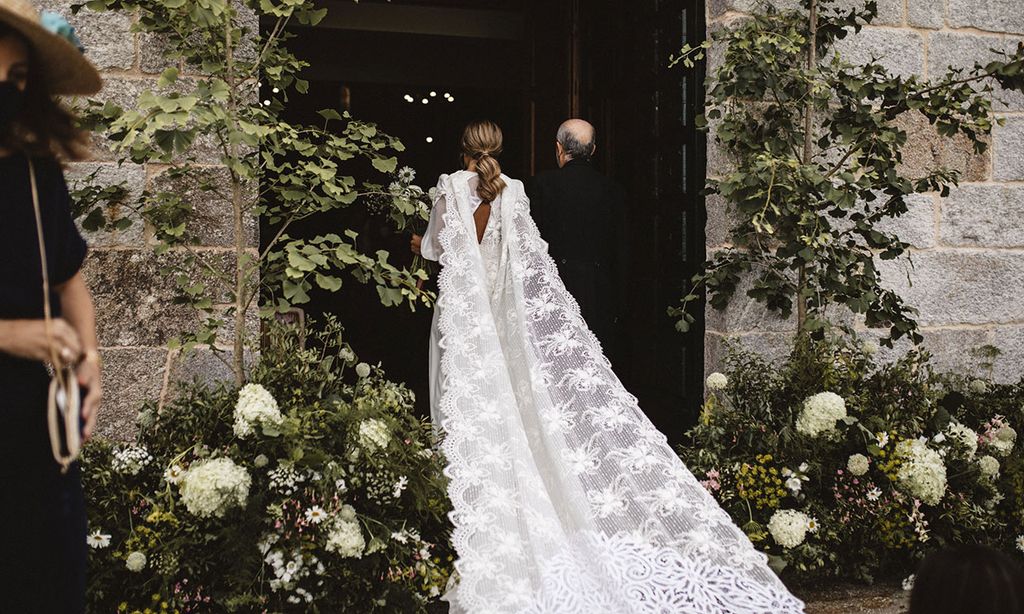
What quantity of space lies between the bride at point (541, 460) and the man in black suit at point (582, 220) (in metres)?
0.40

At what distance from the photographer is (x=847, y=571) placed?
11.4 ft

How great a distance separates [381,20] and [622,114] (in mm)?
4773

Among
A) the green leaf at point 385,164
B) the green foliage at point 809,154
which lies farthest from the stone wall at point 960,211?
the green leaf at point 385,164

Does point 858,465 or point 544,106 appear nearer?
point 858,465

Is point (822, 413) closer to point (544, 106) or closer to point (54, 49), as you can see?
point (54, 49)

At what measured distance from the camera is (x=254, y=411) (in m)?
2.76

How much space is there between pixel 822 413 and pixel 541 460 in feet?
3.61

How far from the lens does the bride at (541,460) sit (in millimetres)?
2775

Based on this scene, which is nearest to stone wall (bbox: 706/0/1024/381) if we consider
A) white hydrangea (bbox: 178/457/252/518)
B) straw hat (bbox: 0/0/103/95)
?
white hydrangea (bbox: 178/457/252/518)

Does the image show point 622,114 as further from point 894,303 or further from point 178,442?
point 178,442

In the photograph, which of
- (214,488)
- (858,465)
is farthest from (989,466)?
(214,488)

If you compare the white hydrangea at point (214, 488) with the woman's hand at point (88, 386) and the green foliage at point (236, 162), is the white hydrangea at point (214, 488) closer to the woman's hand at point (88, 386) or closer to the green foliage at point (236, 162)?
the green foliage at point (236, 162)

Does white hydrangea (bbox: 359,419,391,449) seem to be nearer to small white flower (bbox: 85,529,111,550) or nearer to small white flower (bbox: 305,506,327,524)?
small white flower (bbox: 305,506,327,524)

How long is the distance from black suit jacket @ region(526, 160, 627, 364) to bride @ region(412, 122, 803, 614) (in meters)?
0.39
